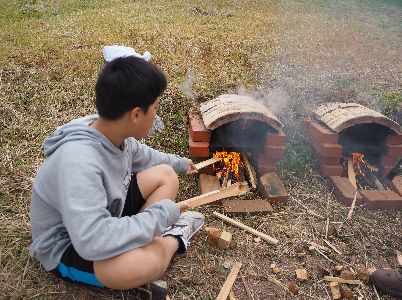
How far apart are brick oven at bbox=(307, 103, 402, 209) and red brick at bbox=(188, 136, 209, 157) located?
1.19 metres

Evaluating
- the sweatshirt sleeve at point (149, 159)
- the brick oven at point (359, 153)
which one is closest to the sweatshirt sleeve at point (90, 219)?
the sweatshirt sleeve at point (149, 159)

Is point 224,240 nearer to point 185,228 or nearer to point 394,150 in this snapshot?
point 185,228

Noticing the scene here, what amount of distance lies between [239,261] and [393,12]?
440 inches

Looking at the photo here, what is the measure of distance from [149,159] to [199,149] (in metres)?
0.81

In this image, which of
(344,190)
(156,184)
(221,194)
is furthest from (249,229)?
(344,190)

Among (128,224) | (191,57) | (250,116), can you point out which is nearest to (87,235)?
(128,224)

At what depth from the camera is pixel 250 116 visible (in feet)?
11.3

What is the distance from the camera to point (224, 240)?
2924mm

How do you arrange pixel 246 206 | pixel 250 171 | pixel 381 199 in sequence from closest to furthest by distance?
1. pixel 246 206
2. pixel 381 199
3. pixel 250 171

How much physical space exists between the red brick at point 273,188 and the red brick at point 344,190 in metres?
0.56

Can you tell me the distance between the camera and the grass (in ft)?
9.00

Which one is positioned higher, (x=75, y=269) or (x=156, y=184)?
(x=156, y=184)

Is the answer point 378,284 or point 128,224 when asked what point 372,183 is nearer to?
point 378,284

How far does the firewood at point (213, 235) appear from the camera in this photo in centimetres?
296
